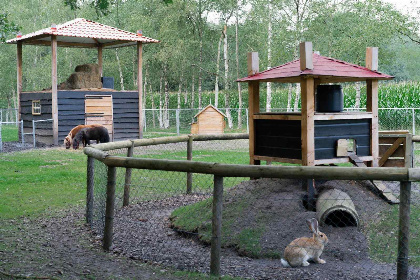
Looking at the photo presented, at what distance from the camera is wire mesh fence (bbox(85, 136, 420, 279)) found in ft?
18.1

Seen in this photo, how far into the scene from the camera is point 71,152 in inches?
736

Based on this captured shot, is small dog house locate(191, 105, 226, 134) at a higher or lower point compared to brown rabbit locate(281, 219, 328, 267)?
higher

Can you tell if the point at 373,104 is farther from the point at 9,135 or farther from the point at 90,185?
the point at 9,135

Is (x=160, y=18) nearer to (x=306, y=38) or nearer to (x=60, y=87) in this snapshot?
(x=306, y=38)

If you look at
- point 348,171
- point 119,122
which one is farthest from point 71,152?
point 348,171

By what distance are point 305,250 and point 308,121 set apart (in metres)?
2.16

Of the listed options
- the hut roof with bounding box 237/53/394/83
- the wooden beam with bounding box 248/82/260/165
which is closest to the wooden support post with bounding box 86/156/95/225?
the wooden beam with bounding box 248/82/260/165


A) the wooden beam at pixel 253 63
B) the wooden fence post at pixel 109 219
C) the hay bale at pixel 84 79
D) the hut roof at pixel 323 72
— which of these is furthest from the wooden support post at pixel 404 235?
the hay bale at pixel 84 79

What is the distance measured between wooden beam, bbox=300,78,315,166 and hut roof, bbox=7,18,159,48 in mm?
15808

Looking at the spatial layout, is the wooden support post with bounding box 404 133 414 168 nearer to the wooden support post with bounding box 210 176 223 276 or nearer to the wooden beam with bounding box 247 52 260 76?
the wooden beam with bounding box 247 52 260 76

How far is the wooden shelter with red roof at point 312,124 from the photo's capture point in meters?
7.18

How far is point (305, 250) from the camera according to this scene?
217 inches

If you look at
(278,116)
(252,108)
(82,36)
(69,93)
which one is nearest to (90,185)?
(252,108)

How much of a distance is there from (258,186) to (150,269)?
2.38m
